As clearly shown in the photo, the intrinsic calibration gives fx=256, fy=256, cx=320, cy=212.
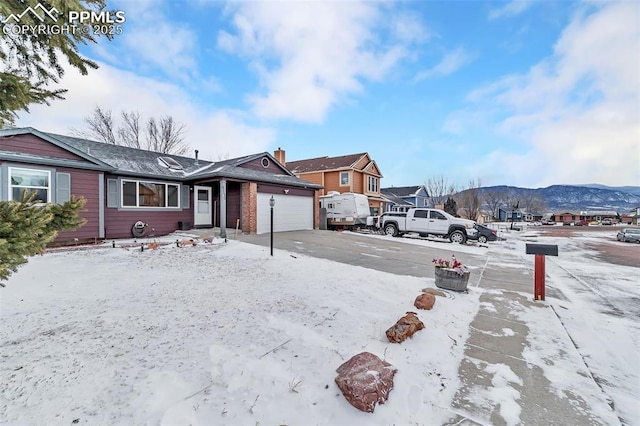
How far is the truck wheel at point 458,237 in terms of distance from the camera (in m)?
14.4

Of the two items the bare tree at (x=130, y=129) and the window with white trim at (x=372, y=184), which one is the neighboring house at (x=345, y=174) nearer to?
the window with white trim at (x=372, y=184)

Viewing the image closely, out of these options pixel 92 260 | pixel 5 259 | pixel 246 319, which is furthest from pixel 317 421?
pixel 92 260

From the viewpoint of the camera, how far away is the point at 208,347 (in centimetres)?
299

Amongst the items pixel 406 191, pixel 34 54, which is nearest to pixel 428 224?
pixel 34 54

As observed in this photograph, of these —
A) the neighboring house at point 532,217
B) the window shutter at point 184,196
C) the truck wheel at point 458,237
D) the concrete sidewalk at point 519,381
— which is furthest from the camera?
the neighboring house at point 532,217

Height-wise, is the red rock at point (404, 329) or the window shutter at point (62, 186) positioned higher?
the window shutter at point (62, 186)

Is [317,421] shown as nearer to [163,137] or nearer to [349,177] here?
[349,177]

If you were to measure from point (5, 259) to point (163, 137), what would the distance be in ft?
107

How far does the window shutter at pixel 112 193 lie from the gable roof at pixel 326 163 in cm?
1711

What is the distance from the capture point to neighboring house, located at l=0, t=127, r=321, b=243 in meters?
8.88

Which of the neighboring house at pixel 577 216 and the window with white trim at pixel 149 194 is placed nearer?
the window with white trim at pixel 149 194

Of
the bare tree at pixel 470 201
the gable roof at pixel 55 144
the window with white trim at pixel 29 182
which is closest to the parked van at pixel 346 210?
the gable roof at pixel 55 144

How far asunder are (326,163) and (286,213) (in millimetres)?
12650

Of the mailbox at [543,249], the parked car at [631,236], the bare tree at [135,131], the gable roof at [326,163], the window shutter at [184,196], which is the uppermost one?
the bare tree at [135,131]
